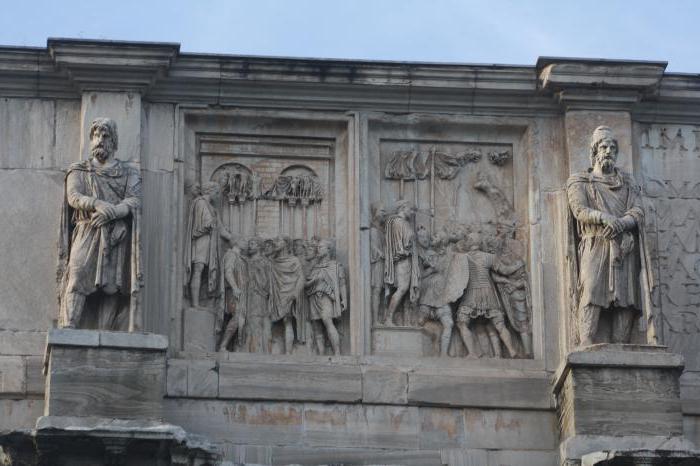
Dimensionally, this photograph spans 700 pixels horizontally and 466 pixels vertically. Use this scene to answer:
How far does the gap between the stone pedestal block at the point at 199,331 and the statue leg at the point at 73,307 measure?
104 centimetres

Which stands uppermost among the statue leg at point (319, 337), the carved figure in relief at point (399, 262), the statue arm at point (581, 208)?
the statue arm at point (581, 208)

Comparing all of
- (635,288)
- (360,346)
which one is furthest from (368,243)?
(635,288)

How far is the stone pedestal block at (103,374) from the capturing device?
20938mm

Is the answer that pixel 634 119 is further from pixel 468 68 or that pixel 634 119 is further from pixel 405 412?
pixel 405 412

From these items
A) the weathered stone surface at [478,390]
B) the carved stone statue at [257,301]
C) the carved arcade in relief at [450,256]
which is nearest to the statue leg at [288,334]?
the carved stone statue at [257,301]

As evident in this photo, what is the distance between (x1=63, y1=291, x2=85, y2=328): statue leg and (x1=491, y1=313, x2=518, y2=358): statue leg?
3.55m

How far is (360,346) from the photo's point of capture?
22.2m

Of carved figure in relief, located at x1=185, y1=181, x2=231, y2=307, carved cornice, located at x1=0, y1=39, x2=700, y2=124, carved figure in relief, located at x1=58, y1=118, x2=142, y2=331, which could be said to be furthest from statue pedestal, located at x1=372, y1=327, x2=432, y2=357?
carved figure in relief, located at x1=58, y1=118, x2=142, y2=331

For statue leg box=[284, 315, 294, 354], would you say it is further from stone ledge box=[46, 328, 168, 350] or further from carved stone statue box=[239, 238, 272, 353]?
stone ledge box=[46, 328, 168, 350]

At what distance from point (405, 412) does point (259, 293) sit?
1.64m

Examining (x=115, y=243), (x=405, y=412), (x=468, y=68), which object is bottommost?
(x=405, y=412)

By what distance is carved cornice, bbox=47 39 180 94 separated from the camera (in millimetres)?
22500

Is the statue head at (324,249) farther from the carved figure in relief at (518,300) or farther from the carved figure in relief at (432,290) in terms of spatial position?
the carved figure in relief at (518,300)

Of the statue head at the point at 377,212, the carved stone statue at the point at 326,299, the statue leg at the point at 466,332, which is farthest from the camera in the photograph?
the statue head at the point at 377,212
